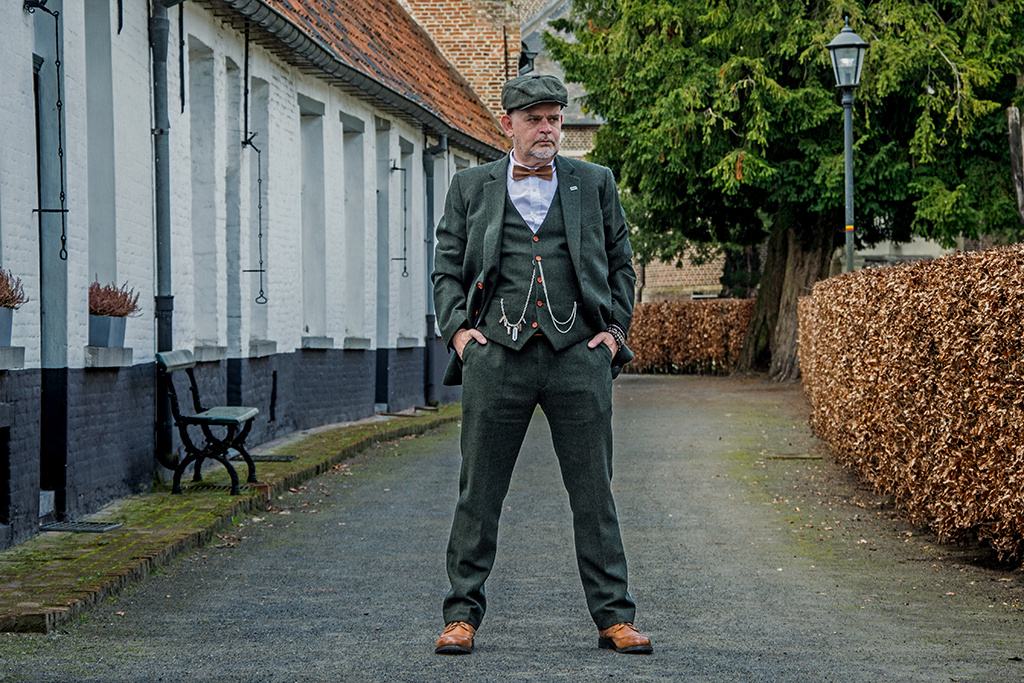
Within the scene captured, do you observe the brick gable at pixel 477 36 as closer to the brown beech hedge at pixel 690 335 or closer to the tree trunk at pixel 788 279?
the tree trunk at pixel 788 279

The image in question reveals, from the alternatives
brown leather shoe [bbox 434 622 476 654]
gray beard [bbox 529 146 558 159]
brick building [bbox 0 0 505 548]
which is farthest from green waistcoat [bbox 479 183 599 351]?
brick building [bbox 0 0 505 548]

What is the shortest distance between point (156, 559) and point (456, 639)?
2642 millimetres

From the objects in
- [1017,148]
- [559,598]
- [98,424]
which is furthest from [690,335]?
[559,598]

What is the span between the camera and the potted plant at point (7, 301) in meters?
7.64

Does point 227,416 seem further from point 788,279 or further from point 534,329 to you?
point 788,279

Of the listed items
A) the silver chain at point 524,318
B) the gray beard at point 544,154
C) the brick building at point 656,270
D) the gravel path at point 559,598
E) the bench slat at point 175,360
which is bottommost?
the gravel path at point 559,598

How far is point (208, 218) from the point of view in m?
12.8

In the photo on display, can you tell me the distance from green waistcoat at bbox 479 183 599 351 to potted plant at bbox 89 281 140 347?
499cm

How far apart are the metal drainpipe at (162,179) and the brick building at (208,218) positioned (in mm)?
16

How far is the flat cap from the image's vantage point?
205 inches

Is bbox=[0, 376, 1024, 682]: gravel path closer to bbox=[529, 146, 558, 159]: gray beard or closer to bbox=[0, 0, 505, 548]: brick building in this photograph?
bbox=[0, 0, 505, 548]: brick building

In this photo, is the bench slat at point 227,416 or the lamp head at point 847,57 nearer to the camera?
the bench slat at point 227,416

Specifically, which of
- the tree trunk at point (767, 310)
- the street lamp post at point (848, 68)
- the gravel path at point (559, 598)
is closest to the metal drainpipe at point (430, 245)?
the street lamp post at point (848, 68)

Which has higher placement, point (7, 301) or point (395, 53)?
point (395, 53)
